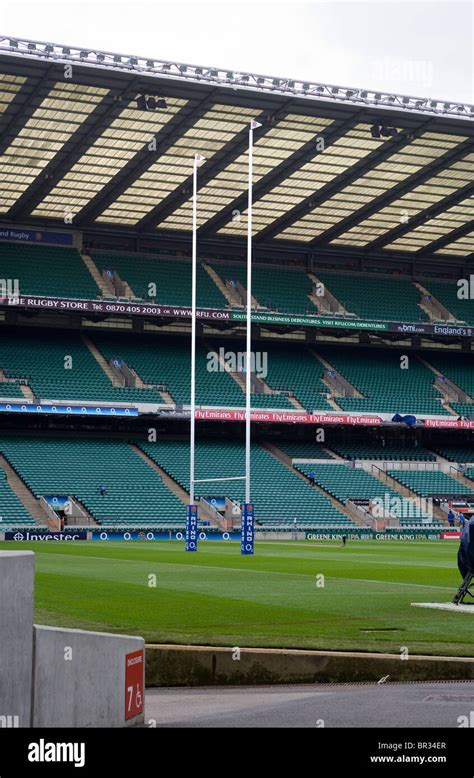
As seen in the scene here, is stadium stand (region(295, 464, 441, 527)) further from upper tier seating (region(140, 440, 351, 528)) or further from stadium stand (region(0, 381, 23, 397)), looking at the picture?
stadium stand (region(0, 381, 23, 397))

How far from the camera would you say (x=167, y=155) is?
201ft

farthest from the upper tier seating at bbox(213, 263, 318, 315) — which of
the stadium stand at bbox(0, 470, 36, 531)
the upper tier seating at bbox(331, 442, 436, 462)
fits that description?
the stadium stand at bbox(0, 470, 36, 531)

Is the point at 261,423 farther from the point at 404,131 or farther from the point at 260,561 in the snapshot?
the point at 260,561

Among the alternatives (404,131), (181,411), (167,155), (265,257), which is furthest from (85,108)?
(265,257)

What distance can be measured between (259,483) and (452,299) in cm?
2418

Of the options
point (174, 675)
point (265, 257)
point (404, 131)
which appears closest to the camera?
point (174, 675)

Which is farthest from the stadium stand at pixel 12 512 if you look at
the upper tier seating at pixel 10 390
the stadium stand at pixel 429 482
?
the stadium stand at pixel 429 482

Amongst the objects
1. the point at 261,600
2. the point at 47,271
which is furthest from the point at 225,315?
the point at 261,600

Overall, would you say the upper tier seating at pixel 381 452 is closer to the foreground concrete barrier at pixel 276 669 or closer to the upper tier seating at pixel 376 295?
the upper tier seating at pixel 376 295

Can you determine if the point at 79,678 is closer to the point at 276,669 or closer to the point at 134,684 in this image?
the point at 134,684

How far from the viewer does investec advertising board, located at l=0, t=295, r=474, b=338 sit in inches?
2685

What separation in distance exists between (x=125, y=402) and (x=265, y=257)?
16.3 meters

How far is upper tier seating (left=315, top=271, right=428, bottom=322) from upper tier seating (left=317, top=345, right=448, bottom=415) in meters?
3.64

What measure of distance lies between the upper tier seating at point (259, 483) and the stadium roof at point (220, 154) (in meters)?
13.7
